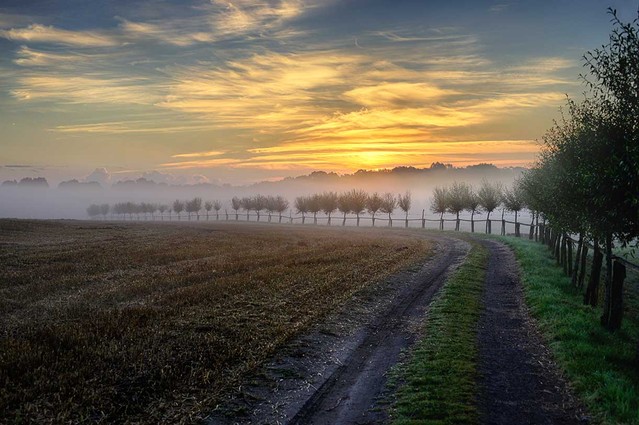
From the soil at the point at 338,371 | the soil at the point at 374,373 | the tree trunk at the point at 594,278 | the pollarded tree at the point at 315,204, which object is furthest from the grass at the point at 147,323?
the pollarded tree at the point at 315,204

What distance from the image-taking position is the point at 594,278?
20094 mm

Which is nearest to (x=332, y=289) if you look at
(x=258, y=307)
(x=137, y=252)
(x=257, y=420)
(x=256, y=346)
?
(x=258, y=307)

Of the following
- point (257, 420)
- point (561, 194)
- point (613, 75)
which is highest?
point (613, 75)

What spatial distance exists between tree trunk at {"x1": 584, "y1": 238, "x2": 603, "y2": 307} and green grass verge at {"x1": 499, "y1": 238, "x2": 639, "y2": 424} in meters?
0.51

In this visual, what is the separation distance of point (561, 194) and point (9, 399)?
2262cm

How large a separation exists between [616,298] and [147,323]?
17.4m

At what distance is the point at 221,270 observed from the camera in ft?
97.3

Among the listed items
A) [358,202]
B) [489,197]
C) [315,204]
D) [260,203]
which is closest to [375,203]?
[358,202]

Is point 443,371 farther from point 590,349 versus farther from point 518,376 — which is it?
point 590,349

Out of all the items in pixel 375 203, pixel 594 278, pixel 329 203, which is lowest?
pixel 594 278

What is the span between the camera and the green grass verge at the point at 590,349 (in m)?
10.2

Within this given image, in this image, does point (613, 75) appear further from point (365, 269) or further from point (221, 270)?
point (221, 270)

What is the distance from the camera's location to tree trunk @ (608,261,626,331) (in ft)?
54.6

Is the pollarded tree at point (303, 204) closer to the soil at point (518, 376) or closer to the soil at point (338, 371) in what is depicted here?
the soil at point (338, 371)
